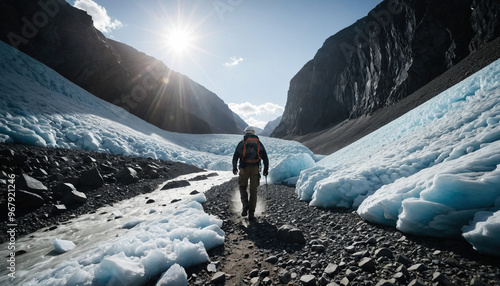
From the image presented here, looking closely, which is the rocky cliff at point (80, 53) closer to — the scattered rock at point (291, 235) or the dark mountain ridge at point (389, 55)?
the scattered rock at point (291, 235)

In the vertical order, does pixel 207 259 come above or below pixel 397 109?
below

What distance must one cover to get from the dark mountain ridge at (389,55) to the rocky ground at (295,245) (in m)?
35.7

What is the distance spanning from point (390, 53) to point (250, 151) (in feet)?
200

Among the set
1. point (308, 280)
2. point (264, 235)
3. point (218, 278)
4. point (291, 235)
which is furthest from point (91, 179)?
point (308, 280)

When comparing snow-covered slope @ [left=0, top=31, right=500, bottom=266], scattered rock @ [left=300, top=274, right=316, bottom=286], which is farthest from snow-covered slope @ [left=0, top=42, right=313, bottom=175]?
scattered rock @ [left=300, top=274, right=316, bottom=286]

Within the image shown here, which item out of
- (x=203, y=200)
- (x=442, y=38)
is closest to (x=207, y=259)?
(x=203, y=200)

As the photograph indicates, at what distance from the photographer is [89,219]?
6.09m

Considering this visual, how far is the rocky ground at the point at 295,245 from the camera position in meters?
2.18

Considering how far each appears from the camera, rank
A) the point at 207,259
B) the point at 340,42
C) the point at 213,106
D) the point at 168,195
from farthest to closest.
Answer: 1. the point at 213,106
2. the point at 340,42
3. the point at 168,195
4. the point at 207,259

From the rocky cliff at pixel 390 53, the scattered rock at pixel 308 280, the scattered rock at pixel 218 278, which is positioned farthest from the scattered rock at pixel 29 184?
the rocky cliff at pixel 390 53

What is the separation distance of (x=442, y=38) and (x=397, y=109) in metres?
16.4

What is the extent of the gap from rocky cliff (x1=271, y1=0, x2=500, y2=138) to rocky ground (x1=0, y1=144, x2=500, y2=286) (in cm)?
4354

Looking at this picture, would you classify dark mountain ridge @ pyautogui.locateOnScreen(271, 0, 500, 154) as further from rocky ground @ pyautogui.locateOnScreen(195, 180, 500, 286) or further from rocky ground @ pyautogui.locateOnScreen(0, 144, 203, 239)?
rocky ground @ pyautogui.locateOnScreen(0, 144, 203, 239)

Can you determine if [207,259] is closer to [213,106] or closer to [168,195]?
[168,195]
